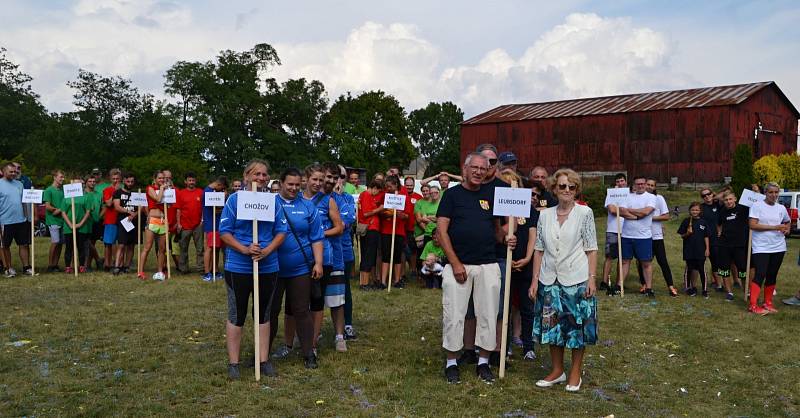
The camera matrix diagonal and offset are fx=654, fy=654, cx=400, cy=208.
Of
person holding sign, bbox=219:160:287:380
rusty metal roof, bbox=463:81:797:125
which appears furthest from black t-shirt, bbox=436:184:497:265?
rusty metal roof, bbox=463:81:797:125

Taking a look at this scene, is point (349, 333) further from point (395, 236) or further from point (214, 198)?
point (214, 198)

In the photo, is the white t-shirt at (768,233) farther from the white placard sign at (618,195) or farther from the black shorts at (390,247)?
the black shorts at (390,247)

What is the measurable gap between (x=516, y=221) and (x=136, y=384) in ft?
12.8

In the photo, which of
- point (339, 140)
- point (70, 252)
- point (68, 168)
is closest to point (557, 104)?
point (339, 140)

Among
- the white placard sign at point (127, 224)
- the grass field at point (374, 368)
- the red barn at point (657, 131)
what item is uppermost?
the red barn at point (657, 131)

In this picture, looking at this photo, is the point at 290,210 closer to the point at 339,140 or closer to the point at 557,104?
the point at 557,104

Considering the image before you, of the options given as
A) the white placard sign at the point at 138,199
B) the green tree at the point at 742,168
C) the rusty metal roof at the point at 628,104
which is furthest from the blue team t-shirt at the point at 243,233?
the rusty metal roof at the point at 628,104

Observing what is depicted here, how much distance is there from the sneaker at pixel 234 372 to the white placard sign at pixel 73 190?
8.17 m

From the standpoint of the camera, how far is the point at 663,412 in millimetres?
5434

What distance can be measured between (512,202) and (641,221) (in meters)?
6.22

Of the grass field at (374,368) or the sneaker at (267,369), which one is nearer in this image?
the grass field at (374,368)

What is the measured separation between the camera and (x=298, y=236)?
6270mm

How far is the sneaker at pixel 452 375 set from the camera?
609 centimetres

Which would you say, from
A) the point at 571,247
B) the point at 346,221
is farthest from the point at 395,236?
the point at 571,247
